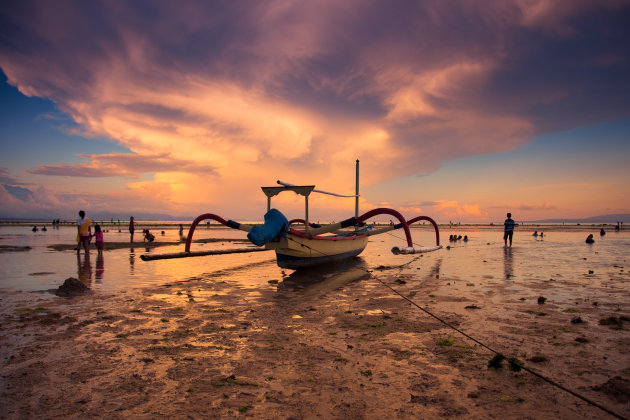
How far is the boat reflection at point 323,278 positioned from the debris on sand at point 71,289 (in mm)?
5546

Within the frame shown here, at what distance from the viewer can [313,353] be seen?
5055mm

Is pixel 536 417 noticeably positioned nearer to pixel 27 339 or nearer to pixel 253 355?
pixel 253 355

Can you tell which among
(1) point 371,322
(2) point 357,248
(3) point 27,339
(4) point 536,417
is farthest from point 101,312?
(2) point 357,248

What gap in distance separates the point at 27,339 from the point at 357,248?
573 inches

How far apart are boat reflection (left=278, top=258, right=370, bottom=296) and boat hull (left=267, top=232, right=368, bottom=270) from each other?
0.39 metres

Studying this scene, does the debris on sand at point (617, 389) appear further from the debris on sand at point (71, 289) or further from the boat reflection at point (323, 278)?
the debris on sand at point (71, 289)

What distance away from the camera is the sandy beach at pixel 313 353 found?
3.59 metres

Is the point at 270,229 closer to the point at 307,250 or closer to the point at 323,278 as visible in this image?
the point at 307,250

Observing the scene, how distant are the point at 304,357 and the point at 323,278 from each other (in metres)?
7.73

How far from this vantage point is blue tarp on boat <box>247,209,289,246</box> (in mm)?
11266

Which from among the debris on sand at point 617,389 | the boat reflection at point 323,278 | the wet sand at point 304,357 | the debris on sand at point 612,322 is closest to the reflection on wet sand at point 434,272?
the boat reflection at point 323,278

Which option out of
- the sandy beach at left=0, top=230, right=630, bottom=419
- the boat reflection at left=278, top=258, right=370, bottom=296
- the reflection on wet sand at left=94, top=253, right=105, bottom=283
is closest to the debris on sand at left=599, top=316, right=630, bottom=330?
the sandy beach at left=0, top=230, right=630, bottom=419

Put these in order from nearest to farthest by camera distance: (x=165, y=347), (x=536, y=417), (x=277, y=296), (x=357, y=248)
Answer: (x=536, y=417) < (x=165, y=347) < (x=277, y=296) < (x=357, y=248)

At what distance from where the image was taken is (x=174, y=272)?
1332 cm
